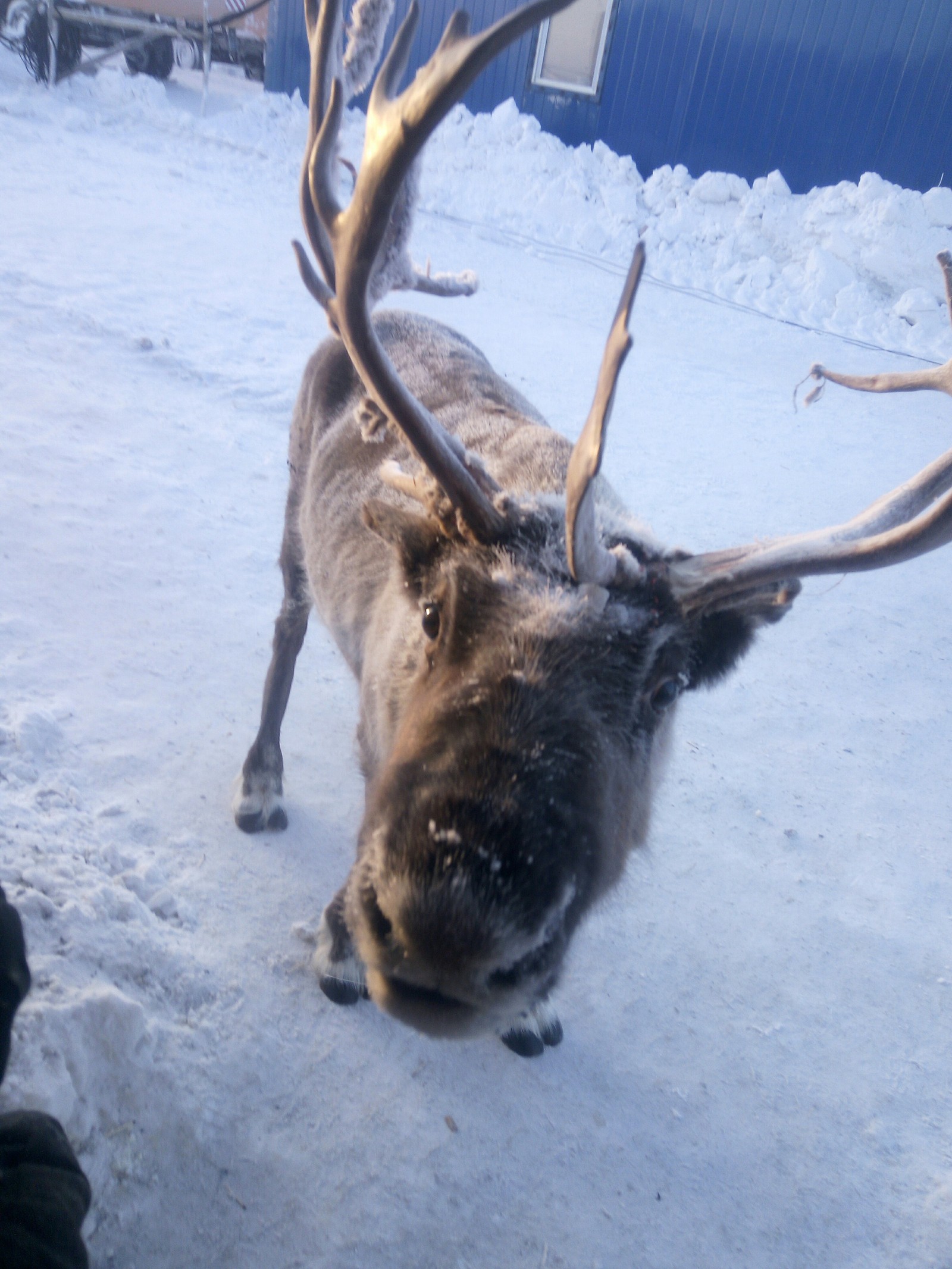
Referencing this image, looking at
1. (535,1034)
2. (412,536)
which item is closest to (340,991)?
(535,1034)

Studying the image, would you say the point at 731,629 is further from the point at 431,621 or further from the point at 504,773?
the point at 504,773

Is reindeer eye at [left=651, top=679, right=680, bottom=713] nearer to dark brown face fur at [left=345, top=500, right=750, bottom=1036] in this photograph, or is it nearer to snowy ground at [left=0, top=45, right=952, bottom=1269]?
dark brown face fur at [left=345, top=500, right=750, bottom=1036]

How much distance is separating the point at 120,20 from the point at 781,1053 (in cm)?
2014

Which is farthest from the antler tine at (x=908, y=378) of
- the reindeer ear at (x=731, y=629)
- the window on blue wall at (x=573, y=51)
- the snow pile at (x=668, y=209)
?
the window on blue wall at (x=573, y=51)

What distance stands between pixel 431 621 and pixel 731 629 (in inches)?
34.0

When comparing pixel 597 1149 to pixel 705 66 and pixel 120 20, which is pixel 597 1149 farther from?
pixel 120 20

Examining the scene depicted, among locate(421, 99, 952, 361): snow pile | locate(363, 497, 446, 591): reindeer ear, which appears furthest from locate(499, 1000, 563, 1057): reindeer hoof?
locate(421, 99, 952, 361): snow pile

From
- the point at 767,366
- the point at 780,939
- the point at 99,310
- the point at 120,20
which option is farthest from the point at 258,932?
the point at 120,20

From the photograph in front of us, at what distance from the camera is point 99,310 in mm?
7895

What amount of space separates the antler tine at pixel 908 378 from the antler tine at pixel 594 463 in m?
1.16

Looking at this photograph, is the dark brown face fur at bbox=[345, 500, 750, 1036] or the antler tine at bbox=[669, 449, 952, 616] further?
the antler tine at bbox=[669, 449, 952, 616]

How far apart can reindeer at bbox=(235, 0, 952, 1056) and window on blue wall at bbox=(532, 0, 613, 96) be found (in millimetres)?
14368

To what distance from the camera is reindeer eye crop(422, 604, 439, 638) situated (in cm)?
231

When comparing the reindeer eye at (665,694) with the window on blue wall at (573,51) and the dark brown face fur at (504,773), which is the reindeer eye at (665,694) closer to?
the dark brown face fur at (504,773)
